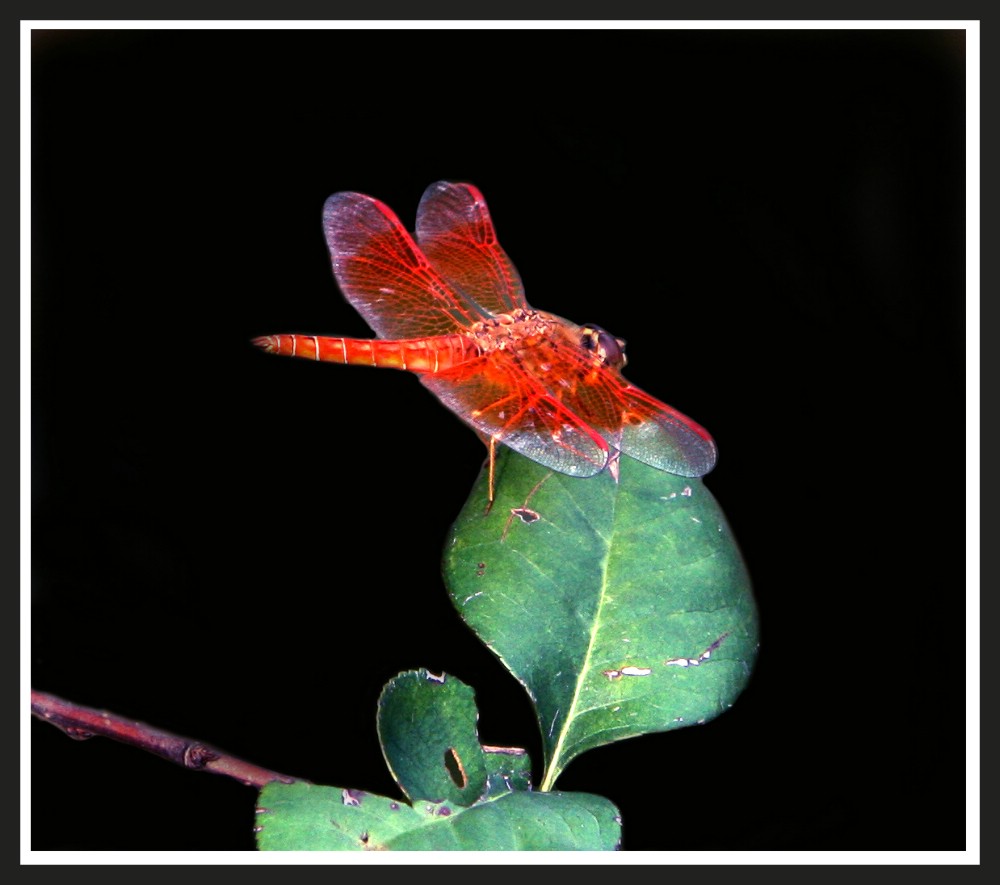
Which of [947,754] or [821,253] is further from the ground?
[821,253]

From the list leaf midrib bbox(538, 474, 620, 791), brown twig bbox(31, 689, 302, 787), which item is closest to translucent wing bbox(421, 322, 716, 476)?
leaf midrib bbox(538, 474, 620, 791)

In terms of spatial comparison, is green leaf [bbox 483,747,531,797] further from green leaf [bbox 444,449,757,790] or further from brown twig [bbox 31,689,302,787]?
brown twig [bbox 31,689,302,787]

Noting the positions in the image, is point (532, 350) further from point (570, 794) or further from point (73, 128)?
point (73, 128)

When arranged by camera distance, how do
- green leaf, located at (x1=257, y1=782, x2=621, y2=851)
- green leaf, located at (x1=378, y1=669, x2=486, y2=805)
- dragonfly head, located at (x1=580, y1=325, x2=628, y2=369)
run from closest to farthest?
green leaf, located at (x1=257, y1=782, x2=621, y2=851)
green leaf, located at (x1=378, y1=669, x2=486, y2=805)
dragonfly head, located at (x1=580, y1=325, x2=628, y2=369)

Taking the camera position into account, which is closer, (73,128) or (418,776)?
(418,776)

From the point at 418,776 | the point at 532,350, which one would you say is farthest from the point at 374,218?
the point at 418,776

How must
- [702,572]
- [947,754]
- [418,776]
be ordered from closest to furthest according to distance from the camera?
[418,776], [702,572], [947,754]

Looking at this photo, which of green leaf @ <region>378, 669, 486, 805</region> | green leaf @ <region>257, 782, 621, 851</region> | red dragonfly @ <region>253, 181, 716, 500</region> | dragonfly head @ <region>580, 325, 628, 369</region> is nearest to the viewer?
green leaf @ <region>257, 782, 621, 851</region>

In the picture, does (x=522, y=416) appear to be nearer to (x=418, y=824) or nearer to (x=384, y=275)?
(x=384, y=275)
